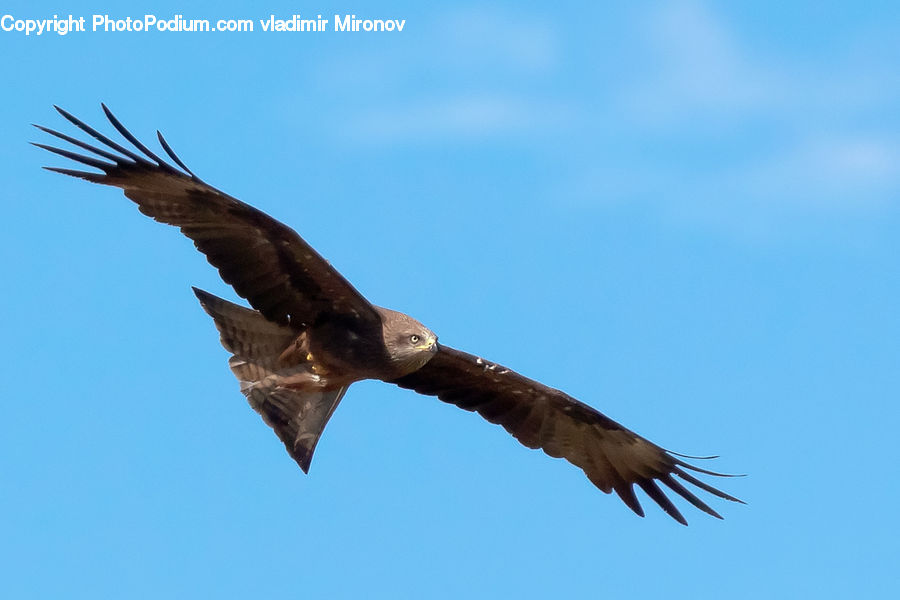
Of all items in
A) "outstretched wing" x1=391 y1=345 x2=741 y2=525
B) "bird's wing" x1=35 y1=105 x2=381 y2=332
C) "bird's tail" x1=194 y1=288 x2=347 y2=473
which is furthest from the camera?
"outstretched wing" x1=391 y1=345 x2=741 y2=525

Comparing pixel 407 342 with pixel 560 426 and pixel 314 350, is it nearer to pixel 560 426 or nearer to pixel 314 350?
pixel 314 350

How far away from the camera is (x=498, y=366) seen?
12367mm

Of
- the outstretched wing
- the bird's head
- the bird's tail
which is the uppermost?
the outstretched wing

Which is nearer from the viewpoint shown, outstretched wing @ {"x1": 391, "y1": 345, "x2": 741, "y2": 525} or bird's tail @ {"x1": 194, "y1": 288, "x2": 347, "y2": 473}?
bird's tail @ {"x1": 194, "y1": 288, "x2": 347, "y2": 473}

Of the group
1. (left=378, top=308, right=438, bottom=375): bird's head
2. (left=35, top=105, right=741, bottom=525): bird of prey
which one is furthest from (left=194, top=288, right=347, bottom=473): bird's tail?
(left=378, top=308, right=438, bottom=375): bird's head

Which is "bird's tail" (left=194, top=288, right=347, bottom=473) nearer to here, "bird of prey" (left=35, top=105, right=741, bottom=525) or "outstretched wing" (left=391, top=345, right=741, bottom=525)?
"bird of prey" (left=35, top=105, right=741, bottom=525)

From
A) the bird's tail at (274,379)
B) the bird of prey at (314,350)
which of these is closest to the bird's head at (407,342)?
the bird of prey at (314,350)

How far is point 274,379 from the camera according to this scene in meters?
11.7

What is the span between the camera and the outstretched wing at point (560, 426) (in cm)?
1250

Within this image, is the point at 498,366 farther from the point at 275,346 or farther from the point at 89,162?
the point at 89,162

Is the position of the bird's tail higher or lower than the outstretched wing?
lower

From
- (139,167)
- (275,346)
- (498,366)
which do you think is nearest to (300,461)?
(275,346)

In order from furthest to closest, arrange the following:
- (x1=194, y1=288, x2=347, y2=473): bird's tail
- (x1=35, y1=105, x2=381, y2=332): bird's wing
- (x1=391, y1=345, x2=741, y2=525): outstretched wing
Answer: (x1=391, y1=345, x2=741, y2=525): outstretched wing, (x1=194, y1=288, x2=347, y2=473): bird's tail, (x1=35, y1=105, x2=381, y2=332): bird's wing

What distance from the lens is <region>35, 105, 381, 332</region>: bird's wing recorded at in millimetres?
10586
